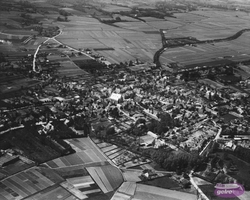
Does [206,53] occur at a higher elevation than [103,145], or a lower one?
higher

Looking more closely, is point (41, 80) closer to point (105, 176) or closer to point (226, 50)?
point (105, 176)

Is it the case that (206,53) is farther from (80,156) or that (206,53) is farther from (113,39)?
(80,156)

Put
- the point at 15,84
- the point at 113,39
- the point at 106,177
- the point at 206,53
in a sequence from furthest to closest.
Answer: the point at 113,39 < the point at 206,53 < the point at 15,84 < the point at 106,177

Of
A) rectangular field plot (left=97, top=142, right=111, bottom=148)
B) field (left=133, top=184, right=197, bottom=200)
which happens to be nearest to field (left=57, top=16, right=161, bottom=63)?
rectangular field plot (left=97, top=142, right=111, bottom=148)

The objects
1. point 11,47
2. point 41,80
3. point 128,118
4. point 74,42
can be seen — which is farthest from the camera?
point 74,42

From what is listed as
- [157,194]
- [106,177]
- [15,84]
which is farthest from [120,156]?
[15,84]

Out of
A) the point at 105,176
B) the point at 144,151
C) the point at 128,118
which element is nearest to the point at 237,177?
the point at 144,151

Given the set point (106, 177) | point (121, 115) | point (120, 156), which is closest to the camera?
point (106, 177)
